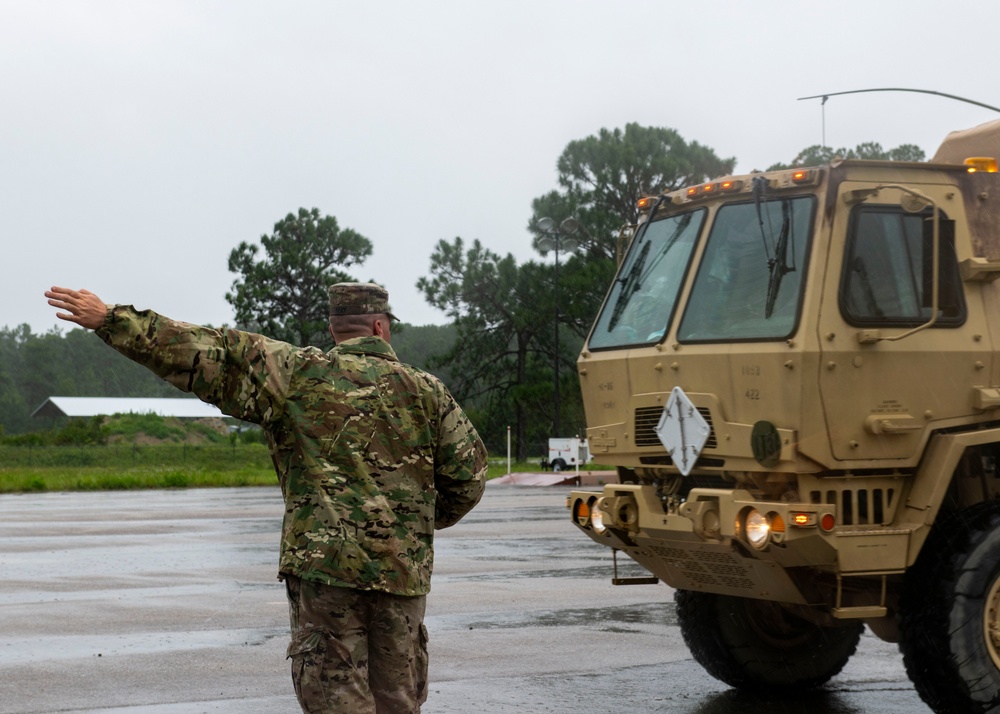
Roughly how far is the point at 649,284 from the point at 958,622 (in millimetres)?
2372

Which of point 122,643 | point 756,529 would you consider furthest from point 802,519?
point 122,643

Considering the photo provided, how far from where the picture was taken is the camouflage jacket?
437 centimetres

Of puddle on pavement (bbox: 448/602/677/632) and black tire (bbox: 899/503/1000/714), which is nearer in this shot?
black tire (bbox: 899/503/1000/714)

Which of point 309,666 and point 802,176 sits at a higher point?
point 802,176

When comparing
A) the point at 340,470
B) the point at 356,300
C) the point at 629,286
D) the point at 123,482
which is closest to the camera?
the point at 340,470

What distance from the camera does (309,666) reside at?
4340mm

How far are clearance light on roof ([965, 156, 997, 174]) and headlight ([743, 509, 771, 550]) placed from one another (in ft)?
7.27

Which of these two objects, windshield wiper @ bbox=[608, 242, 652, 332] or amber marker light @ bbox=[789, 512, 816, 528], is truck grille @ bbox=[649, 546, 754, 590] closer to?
amber marker light @ bbox=[789, 512, 816, 528]

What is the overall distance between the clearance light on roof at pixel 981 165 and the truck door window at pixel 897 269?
37cm

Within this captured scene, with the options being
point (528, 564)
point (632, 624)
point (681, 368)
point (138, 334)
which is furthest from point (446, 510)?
point (528, 564)

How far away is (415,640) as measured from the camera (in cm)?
456

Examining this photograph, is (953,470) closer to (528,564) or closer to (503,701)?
(503,701)

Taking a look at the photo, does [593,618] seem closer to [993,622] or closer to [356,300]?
[993,622]

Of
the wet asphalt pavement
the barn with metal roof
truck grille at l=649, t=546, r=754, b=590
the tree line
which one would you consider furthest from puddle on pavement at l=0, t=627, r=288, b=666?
the barn with metal roof
